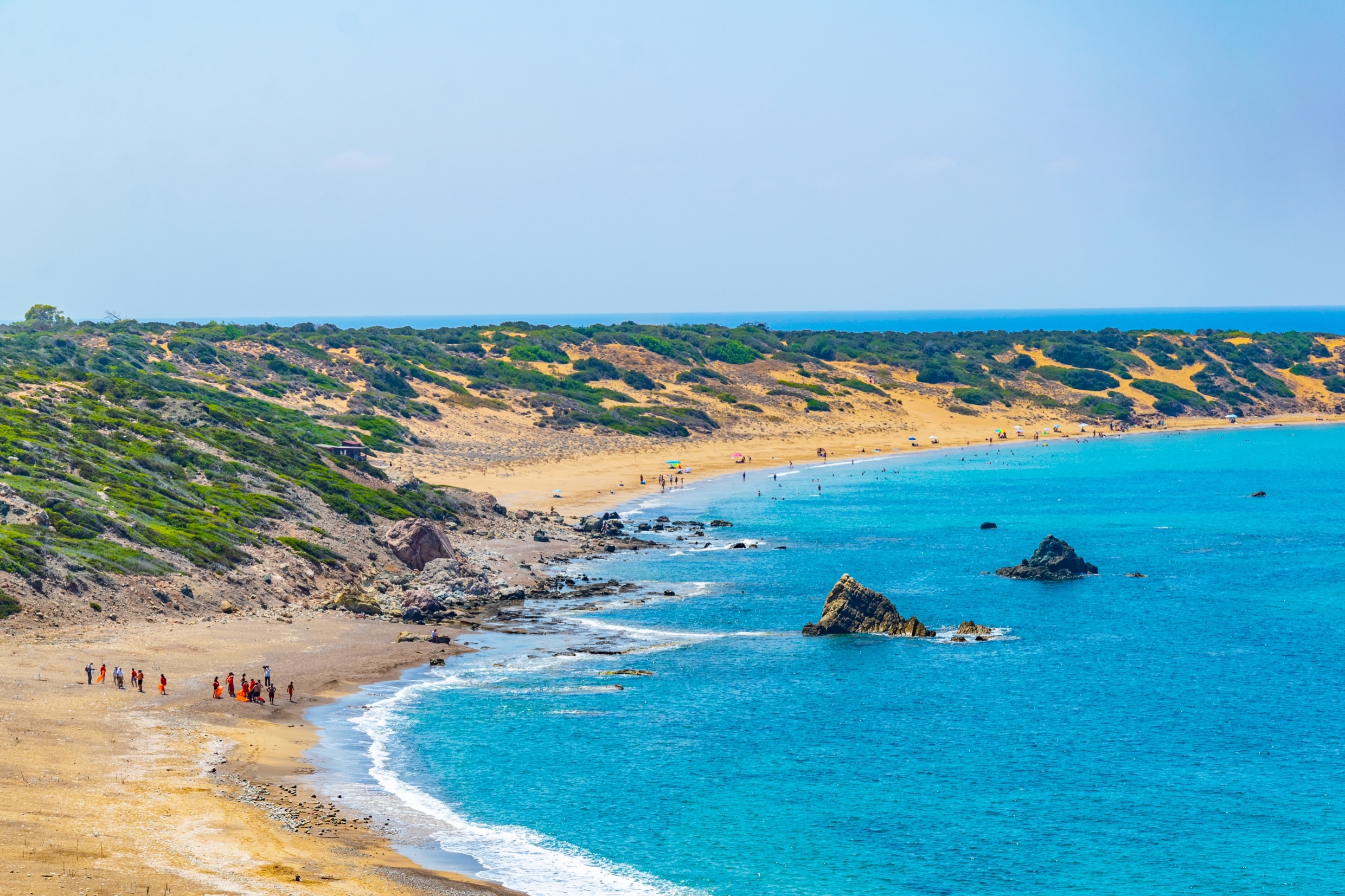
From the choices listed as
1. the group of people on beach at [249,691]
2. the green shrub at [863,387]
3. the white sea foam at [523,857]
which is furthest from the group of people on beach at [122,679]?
the green shrub at [863,387]

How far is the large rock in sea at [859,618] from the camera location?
191 feet

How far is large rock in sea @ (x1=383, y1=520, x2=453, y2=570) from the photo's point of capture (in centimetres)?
7069

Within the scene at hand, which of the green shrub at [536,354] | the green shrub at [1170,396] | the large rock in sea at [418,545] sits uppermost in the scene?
the green shrub at [536,354]

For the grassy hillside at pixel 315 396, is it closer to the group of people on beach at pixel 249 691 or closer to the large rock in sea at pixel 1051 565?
the group of people on beach at pixel 249 691

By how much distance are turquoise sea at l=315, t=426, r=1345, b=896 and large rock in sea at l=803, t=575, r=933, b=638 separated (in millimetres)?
891

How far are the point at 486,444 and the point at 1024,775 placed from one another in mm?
92193

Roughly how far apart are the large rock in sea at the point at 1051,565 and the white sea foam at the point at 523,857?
43.9 meters

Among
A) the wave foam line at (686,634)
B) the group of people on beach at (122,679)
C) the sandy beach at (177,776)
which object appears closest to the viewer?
the sandy beach at (177,776)

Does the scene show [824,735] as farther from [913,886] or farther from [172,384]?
[172,384]

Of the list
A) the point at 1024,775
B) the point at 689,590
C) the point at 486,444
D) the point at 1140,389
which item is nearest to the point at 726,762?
the point at 1024,775

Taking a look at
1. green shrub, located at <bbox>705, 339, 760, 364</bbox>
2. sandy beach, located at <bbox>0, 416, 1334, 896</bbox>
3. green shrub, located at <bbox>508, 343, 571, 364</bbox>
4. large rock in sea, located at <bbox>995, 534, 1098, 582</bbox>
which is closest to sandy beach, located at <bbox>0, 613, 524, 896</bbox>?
sandy beach, located at <bbox>0, 416, 1334, 896</bbox>

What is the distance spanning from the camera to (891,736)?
1715 inches

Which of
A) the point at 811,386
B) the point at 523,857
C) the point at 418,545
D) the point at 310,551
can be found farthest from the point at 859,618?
the point at 811,386

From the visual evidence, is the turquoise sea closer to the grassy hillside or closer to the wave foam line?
the wave foam line
